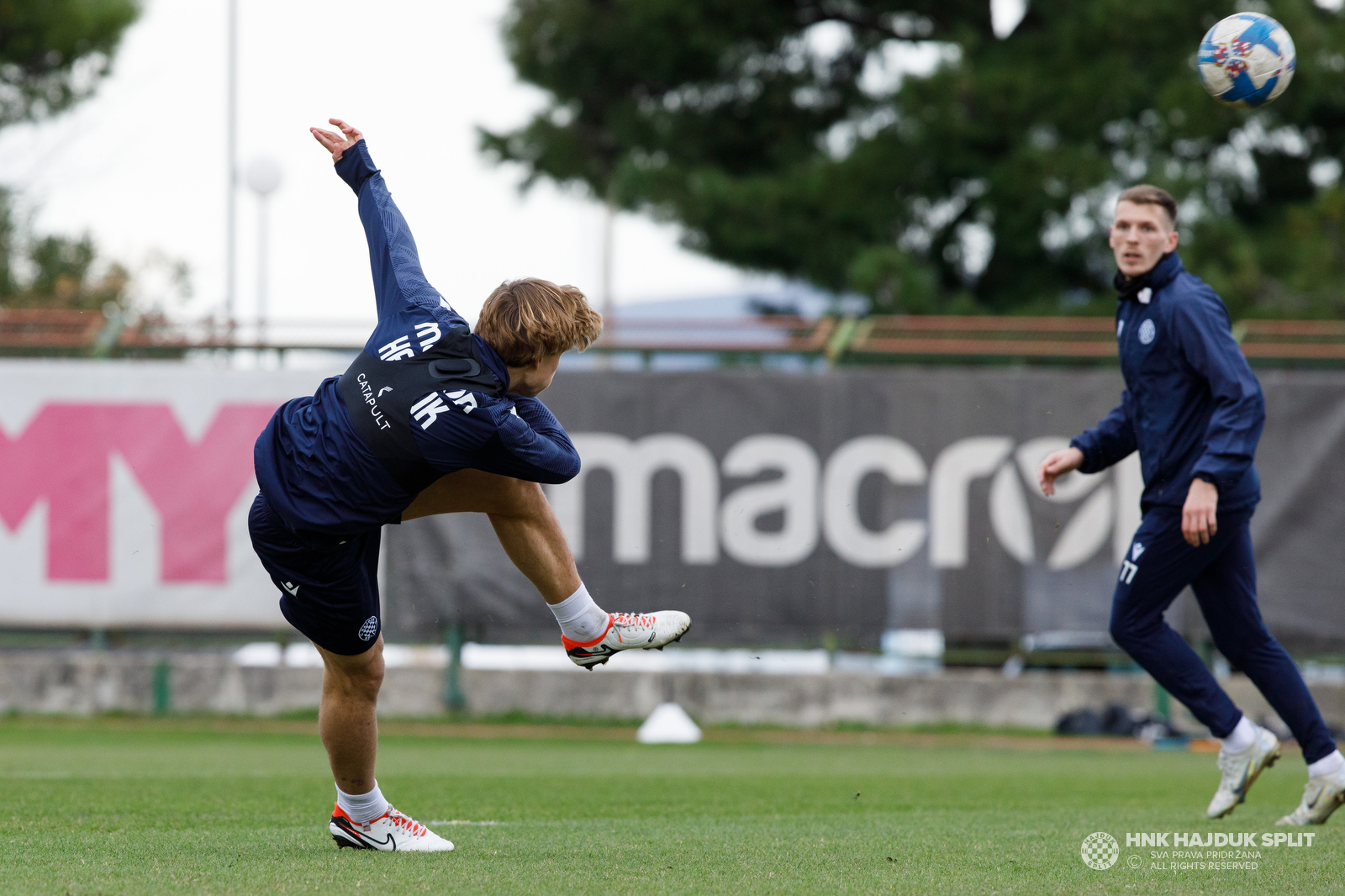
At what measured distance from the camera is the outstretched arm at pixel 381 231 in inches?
159

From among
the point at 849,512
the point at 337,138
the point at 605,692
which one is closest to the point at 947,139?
the point at 849,512

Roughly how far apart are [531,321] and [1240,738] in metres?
3.05

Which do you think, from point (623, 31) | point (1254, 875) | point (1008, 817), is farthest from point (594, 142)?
A: point (1254, 875)

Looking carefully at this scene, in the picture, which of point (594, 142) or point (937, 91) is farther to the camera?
point (594, 142)

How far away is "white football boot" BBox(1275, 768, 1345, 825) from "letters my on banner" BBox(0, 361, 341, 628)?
770 centimetres

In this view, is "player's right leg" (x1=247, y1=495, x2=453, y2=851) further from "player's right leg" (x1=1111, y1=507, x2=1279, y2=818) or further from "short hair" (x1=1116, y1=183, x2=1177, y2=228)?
"short hair" (x1=1116, y1=183, x2=1177, y2=228)

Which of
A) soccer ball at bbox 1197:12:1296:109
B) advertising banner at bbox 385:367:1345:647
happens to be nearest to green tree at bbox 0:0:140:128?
advertising banner at bbox 385:367:1345:647

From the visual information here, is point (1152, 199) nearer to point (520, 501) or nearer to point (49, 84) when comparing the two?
point (520, 501)

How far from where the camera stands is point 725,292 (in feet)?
139

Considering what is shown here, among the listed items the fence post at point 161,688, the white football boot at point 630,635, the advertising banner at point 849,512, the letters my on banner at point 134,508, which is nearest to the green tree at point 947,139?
the advertising banner at point 849,512

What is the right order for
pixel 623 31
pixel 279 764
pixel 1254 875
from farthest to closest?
pixel 623 31, pixel 279 764, pixel 1254 875

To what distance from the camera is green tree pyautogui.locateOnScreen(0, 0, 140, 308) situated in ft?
64.8

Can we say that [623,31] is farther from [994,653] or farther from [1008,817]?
[1008,817]

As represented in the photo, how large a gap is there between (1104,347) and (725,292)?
31584 mm
